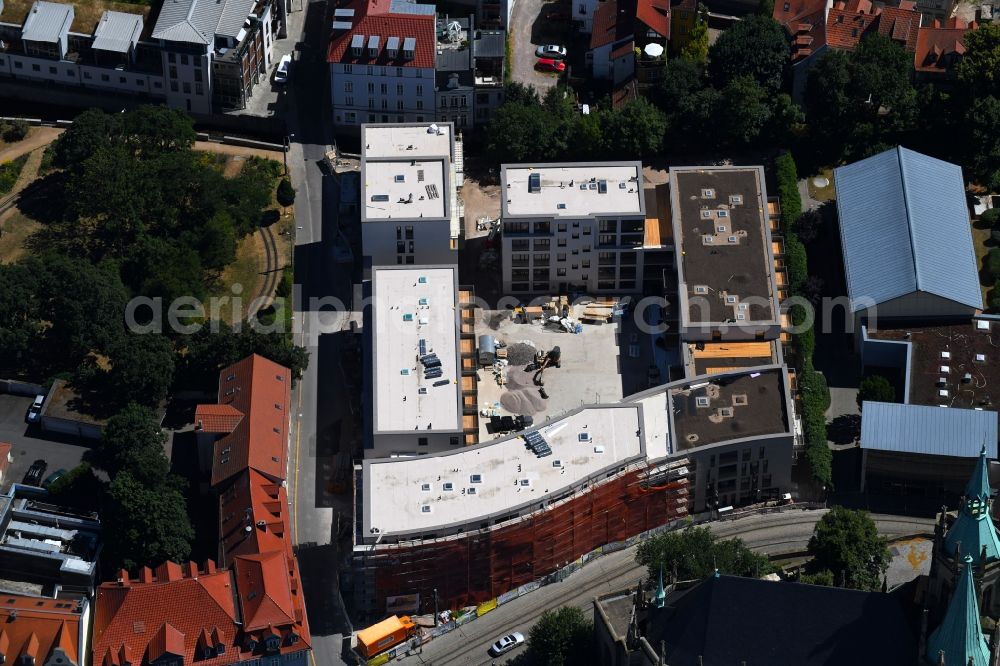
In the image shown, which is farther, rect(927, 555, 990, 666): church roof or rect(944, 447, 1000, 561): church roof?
rect(944, 447, 1000, 561): church roof

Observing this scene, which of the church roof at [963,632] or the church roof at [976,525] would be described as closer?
the church roof at [963,632]

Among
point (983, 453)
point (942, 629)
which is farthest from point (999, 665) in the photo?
point (983, 453)

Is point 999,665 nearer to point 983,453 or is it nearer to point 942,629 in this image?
point 942,629

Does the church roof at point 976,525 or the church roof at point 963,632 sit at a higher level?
the church roof at point 976,525

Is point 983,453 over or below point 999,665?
over
